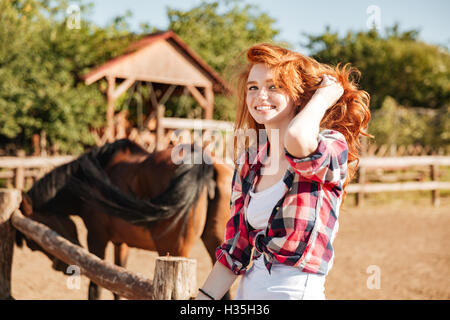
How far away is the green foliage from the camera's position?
76.8 feet

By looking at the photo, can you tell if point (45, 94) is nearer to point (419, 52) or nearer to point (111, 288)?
point (111, 288)

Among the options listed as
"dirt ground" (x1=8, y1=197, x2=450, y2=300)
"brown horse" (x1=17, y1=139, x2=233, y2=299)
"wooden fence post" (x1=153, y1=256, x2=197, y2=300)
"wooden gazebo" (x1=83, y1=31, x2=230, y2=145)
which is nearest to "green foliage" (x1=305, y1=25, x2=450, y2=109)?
"wooden gazebo" (x1=83, y1=31, x2=230, y2=145)

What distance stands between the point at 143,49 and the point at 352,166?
13.9 m

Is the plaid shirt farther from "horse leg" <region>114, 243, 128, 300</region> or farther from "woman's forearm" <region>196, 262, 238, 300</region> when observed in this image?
"horse leg" <region>114, 243, 128, 300</region>

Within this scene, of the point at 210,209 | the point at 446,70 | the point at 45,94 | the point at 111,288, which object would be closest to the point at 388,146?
the point at 446,70

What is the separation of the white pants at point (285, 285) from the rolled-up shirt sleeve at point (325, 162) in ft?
0.86

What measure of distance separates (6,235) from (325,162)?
3.40 m

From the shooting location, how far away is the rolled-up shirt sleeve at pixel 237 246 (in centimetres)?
143

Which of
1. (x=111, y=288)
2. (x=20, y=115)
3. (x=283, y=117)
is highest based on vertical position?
(x=20, y=115)

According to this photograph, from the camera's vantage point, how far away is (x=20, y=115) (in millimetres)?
11789

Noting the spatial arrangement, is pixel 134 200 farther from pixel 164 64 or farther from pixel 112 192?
pixel 164 64

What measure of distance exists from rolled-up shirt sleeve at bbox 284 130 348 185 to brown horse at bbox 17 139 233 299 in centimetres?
230

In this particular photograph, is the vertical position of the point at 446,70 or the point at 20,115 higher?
the point at 446,70

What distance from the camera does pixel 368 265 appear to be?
5.89 meters
